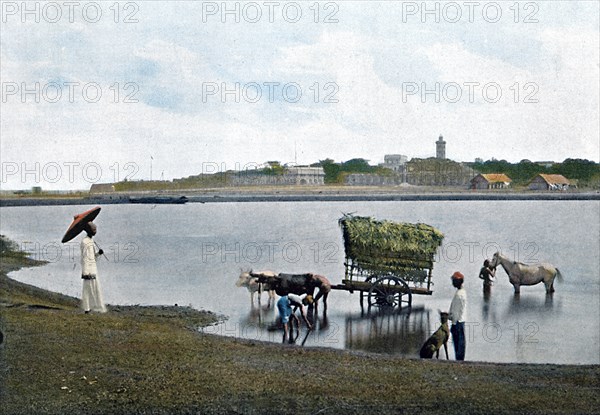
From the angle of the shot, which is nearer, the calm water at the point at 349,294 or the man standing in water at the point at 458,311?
the man standing in water at the point at 458,311

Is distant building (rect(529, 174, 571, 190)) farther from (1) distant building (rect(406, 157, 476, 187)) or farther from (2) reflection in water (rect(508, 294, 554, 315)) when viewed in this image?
(2) reflection in water (rect(508, 294, 554, 315))

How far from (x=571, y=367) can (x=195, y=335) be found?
8.83 meters

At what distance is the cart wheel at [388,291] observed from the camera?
23.5 m

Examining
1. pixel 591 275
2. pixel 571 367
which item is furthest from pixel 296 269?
pixel 571 367

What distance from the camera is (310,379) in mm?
12297

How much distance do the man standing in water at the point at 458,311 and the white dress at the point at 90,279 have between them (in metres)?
8.05

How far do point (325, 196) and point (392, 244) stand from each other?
165m

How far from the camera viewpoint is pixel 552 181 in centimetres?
16562

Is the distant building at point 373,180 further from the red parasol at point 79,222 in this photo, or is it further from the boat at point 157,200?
the red parasol at point 79,222

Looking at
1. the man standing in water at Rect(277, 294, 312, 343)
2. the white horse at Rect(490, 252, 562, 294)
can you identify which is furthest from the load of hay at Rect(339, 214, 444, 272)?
the white horse at Rect(490, 252, 562, 294)

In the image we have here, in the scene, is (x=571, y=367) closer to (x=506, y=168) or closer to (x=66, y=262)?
(x=66, y=262)

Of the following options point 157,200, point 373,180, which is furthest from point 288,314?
point 373,180

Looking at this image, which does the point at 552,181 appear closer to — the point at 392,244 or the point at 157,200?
the point at 157,200

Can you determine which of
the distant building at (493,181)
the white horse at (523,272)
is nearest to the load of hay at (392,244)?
the white horse at (523,272)
